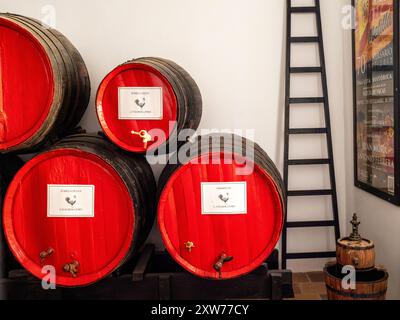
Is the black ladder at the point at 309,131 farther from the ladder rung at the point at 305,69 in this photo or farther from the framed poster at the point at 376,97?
the framed poster at the point at 376,97

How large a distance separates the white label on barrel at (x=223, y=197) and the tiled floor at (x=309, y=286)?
1250 mm

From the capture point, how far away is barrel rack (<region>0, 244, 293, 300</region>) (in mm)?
1955

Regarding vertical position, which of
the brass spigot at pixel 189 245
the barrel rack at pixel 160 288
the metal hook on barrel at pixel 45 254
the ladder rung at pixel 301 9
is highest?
the ladder rung at pixel 301 9

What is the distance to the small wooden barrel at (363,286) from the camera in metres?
2.18

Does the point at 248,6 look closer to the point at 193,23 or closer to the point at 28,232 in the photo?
the point at 193,23

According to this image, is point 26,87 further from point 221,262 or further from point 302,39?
point 302,39

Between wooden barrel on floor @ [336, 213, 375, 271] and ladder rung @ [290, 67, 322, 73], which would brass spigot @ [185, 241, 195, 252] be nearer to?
wooden barrel on floor @ [336, 213, 375, 271]

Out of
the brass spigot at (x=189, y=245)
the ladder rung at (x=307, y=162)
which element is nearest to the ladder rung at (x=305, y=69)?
the ladder rung at (x=307, y=162)

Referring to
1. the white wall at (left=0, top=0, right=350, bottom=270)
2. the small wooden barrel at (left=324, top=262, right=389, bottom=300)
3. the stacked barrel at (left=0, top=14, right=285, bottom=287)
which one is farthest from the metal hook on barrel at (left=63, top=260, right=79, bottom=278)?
the small wooden barrel at (left=324, top=262, right=389, bottom=300)

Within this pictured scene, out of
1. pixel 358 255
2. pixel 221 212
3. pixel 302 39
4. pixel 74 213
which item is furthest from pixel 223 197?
pixel 302 39

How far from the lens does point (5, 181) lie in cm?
224

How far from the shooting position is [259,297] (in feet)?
6.54

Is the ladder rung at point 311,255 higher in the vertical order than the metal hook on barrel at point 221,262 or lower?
lower

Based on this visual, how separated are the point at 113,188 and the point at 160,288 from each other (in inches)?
23.0
